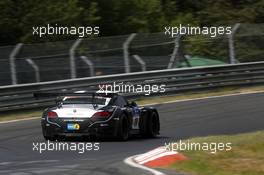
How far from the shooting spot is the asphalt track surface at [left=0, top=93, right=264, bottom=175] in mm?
11664

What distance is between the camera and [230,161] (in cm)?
1161

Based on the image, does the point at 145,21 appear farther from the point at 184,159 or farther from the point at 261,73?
the point at 184,159

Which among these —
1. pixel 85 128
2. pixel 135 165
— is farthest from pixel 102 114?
pixel 135 165

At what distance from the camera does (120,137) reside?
1580 centimetres

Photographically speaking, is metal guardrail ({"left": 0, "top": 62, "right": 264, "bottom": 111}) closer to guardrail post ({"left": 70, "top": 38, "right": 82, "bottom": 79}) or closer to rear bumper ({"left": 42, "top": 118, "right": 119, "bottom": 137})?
guardrail post ({"left": 70, "top": 38, "right": 82, "bottom": 79})

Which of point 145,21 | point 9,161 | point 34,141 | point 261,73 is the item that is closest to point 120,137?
point 34,141

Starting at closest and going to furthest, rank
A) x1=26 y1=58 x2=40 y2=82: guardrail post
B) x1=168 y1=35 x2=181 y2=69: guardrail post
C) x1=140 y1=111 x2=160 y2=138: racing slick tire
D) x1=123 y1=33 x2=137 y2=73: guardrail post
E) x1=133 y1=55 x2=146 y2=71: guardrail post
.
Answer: x1=140 y1=111 x2=160 y2=138: racing slick tire
x1=26 y1=58 x2=40 y2=82: guardrail post
x1=123 y1=33 x2=137 y2=73: guardrail post
x1=133 y1=55 x2=146 y2=71: guardrail post
x1=168 y1=35 x2=181 y2=69: guardrail post

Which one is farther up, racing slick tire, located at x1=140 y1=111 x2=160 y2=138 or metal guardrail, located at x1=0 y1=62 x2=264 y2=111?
metal guardrail, located at x1=0 y1=62 x2=264 y2=111

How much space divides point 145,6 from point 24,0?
806cm

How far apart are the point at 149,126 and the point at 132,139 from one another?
24.9 inches

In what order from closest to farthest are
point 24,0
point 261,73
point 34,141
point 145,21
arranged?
point 34,141 < point 261,73 < point 24,0 < point 145,21

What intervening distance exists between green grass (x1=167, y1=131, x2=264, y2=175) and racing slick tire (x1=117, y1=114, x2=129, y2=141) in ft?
10.2

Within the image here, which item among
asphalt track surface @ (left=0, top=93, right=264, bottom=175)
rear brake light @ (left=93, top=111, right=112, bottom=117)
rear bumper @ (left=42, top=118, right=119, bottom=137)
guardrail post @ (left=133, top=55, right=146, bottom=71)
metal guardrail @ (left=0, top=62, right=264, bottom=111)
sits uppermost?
guardrail post @ (left=133, top=55, right=146, bottom=71)

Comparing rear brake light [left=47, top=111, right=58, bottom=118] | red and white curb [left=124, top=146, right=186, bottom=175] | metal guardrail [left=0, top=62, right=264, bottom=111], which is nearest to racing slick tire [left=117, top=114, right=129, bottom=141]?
rear brake light [left=47, top=111, right=58, bottom=118]
